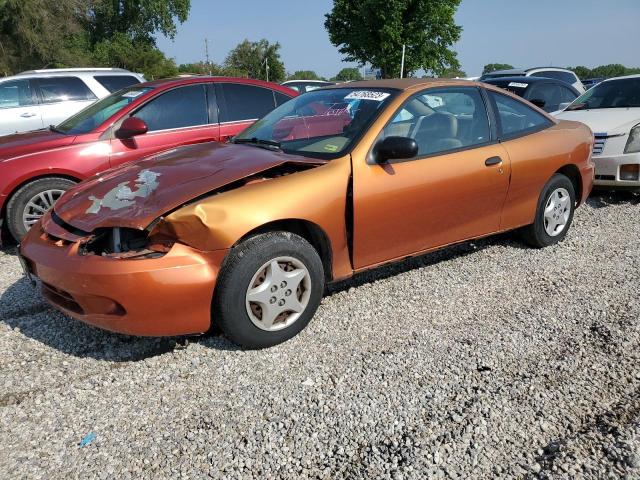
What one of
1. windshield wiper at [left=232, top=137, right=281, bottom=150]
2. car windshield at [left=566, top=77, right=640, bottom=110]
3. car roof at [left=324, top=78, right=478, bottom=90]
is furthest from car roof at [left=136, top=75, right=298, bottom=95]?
car windshield at [left=566, top=77, right=640, bottom=110]

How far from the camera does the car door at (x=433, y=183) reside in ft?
11.4

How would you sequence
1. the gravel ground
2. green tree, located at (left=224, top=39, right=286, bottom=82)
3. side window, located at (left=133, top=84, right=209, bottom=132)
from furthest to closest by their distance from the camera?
1. green tree, located at (left=224, top=39, right=286, bottom=82)
2. side window, located at (left=133, top=84, right=209, bottom=132)
3. the gravel ground

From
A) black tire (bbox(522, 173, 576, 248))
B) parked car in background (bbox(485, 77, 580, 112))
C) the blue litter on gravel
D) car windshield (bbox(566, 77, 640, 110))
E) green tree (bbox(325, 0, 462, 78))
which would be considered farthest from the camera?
green tree (bbox(325, 0, 462, 78))

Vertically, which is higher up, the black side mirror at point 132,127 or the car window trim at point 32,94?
the car window trim at point 32,94

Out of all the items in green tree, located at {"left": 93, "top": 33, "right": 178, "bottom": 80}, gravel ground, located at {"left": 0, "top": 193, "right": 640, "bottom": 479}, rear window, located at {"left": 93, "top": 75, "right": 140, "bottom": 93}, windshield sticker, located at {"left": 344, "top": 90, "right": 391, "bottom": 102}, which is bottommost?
gravel ground, located at {"left": 0, "top": 193, "right": 640, "bottom": 479}

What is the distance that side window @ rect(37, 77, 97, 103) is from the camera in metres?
8.43

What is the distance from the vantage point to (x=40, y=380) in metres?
2.91

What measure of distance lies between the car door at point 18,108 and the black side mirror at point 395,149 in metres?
7.03

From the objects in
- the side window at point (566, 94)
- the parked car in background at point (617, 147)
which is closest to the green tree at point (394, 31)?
the side window at point (566, 94)

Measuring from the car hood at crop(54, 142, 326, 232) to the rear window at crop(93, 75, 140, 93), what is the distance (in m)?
5.59

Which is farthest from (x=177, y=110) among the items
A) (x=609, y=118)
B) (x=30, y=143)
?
(x=609, y=118)

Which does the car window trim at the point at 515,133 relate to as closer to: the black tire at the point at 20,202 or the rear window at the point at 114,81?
the black tire at the point at 20,202

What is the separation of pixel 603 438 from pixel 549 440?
9.5 inches

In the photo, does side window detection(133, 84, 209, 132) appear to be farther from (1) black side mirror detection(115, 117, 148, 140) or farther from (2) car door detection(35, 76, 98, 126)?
(2) car door detection(35, 76, 98, 126)
